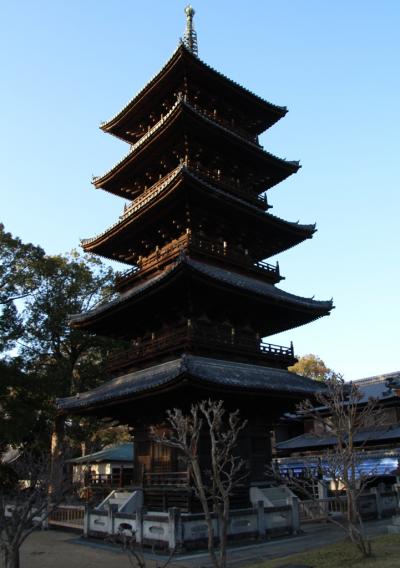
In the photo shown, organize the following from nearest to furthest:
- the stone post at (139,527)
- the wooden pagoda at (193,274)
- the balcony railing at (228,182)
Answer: the stone post at (139,527)
the wooden pagoda at (193,274)
the balcony railing at (228,182)

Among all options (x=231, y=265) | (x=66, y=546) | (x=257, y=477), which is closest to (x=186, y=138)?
(x=231, y=265)

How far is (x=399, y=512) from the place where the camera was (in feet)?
78.2

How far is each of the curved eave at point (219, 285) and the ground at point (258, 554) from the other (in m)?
9.83

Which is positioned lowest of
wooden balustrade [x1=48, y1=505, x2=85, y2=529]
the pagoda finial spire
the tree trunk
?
wooden balustrade [x1=48, y1=505, x2=85, y2=529]

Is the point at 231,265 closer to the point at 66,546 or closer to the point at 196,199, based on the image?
the point at 196,199

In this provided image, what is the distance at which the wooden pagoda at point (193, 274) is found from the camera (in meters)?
21.2

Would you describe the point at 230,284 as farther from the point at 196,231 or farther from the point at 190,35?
the point at 190,35

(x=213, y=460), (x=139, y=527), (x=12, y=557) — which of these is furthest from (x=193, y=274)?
(x=12, y=557)

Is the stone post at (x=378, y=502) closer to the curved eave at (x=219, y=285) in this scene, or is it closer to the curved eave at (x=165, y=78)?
the curved eave at (x=219, y=285)

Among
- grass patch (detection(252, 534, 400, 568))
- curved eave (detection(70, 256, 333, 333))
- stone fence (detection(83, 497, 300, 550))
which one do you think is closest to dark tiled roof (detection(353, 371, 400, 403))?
curved eave (detection(70, 256, 333, 333))

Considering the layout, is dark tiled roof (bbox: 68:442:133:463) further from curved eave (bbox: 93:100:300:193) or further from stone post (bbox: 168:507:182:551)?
stone post (bbox: 168:507:182:551)

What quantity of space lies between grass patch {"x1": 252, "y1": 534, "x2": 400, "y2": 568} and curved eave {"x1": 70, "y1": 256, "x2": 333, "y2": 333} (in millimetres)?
10603

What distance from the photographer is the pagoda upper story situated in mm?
22875

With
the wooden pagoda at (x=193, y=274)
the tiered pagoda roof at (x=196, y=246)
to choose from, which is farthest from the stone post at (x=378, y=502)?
the tiered pagoda roof at (x=196, y=246)
